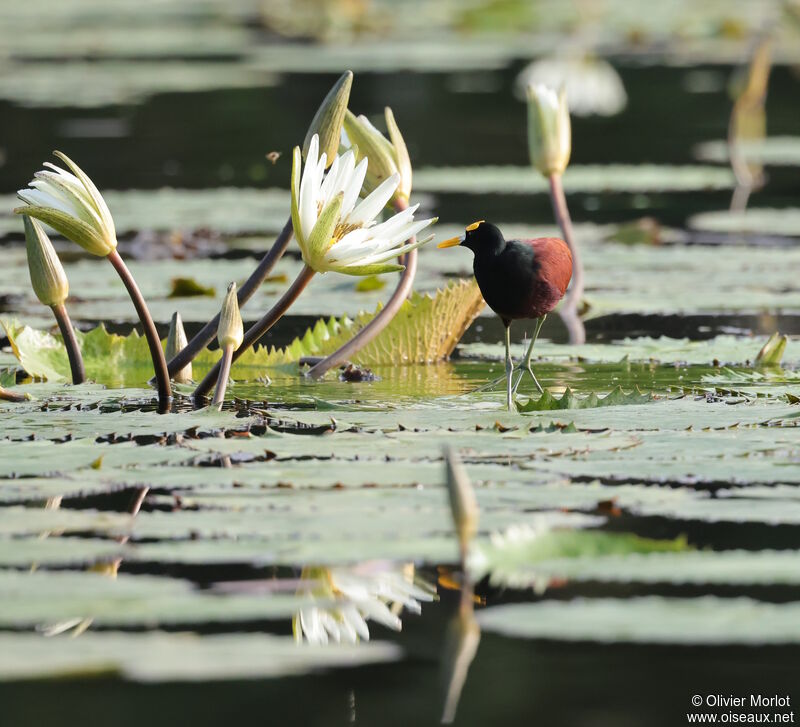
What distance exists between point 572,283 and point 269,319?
1798 millimetres

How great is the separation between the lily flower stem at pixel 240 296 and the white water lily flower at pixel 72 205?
338 millimetres

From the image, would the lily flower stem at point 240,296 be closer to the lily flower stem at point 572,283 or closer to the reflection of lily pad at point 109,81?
the lily flower stem at point 572,283

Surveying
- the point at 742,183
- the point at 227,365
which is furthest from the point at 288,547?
the point at 742,183

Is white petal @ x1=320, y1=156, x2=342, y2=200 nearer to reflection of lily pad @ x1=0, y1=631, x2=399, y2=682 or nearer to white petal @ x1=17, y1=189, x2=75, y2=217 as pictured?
white petal @ x1=17, y1=189, x2=75, y2=217

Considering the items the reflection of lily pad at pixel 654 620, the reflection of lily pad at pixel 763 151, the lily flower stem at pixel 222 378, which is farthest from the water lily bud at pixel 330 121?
the reflection of lily pad at pixel 763 151

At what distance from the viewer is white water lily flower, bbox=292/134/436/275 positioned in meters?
2.55

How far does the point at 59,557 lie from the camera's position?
183 centimetres

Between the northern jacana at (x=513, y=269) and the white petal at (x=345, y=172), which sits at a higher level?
the white petal at (x=345, y=172)

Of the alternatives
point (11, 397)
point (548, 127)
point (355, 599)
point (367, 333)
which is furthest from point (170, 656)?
point (548, 127)

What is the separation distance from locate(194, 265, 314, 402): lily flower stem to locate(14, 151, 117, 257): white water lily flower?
32 centimetres

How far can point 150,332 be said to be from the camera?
2617mm

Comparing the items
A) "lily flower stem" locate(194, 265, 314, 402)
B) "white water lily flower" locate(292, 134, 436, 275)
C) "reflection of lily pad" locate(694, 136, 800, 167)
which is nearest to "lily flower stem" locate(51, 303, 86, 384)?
"lily flower stem" locate(194, 265, 314, 402)

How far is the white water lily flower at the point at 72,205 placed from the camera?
8.30ft

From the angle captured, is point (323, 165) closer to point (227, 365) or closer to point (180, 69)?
point (227, 365)
